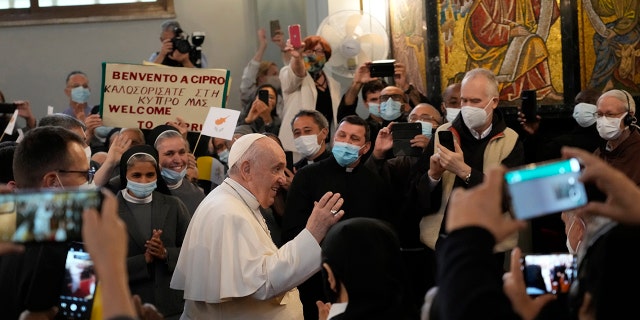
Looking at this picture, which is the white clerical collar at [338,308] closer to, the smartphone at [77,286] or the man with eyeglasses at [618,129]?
the smartphone at [77,286]

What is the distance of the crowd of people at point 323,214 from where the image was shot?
2.94 metres

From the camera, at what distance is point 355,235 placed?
3.90m

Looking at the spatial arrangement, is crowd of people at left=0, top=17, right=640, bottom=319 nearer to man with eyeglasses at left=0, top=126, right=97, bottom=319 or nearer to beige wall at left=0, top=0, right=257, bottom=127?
man with eyeglasses at left=0, top=126, right=97, bottom=319

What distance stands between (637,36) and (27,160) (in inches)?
293

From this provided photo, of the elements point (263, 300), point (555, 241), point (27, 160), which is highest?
point (27, 160)

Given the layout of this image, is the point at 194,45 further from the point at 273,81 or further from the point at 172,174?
the point at 172,174

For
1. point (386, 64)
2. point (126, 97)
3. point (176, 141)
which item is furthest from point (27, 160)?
point (386, 64)

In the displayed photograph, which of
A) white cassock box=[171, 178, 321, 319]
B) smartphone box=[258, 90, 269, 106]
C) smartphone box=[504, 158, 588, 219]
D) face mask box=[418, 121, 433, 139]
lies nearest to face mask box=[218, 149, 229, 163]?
smartphone box=[258, 90, 269, 106]

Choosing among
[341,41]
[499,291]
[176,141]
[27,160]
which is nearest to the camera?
[499,291]

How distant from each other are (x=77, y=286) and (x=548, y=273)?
1733 millimetres

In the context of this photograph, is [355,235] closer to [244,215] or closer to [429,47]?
[244,215]

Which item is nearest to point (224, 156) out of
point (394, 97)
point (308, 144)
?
point (308, 144)

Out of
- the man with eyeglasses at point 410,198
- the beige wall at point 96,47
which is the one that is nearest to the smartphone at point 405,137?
the man with eyeglasses at point 410,198

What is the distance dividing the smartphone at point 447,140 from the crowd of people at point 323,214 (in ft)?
0.16
